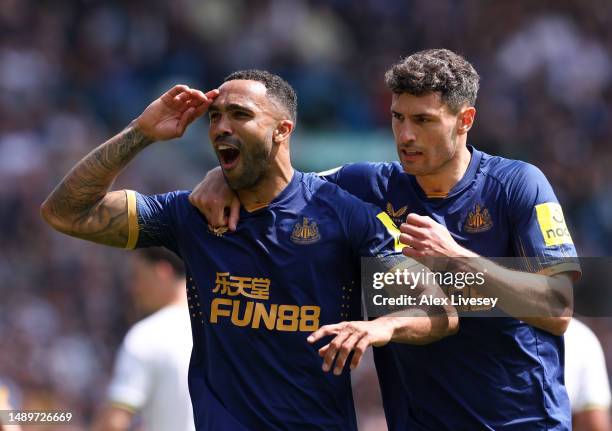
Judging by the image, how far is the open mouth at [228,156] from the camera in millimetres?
5906

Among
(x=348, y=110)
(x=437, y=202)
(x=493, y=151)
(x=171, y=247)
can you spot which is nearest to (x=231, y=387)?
(x=171, y=247)

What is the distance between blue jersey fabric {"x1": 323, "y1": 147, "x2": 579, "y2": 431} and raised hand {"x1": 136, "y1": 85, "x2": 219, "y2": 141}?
111 cm

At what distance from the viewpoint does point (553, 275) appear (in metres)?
5.83

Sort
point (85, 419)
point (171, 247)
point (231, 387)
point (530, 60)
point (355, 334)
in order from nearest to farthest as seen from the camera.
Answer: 1. point (355, 334)
2. point (231, 387)
3. point (171, 247)
4. point (85, 419)
5. point (530, 60)

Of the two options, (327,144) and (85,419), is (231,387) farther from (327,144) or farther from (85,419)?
(327,144)

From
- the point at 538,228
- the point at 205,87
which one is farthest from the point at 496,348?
the point at 205,87

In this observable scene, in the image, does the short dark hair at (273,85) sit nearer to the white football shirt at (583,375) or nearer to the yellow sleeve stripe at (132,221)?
the yellow sleeve stripe at (132,221)

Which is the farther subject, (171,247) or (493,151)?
(493,151)

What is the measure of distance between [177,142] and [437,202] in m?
9.19

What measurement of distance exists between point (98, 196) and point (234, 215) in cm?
65

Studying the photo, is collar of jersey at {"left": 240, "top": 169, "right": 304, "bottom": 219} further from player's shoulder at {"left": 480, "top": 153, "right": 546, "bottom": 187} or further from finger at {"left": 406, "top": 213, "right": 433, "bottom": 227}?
player's shoulder at {"left": 480, "top": 153, "right": 546, "bottom": 187}

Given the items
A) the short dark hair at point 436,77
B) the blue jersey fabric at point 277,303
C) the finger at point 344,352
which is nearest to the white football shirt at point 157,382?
the blue jersey fabric at point 277,303

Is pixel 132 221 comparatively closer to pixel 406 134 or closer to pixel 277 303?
pixel 277 303

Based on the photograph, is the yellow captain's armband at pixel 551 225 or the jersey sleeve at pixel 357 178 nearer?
the yellow captain's armband at pixel 551 225
